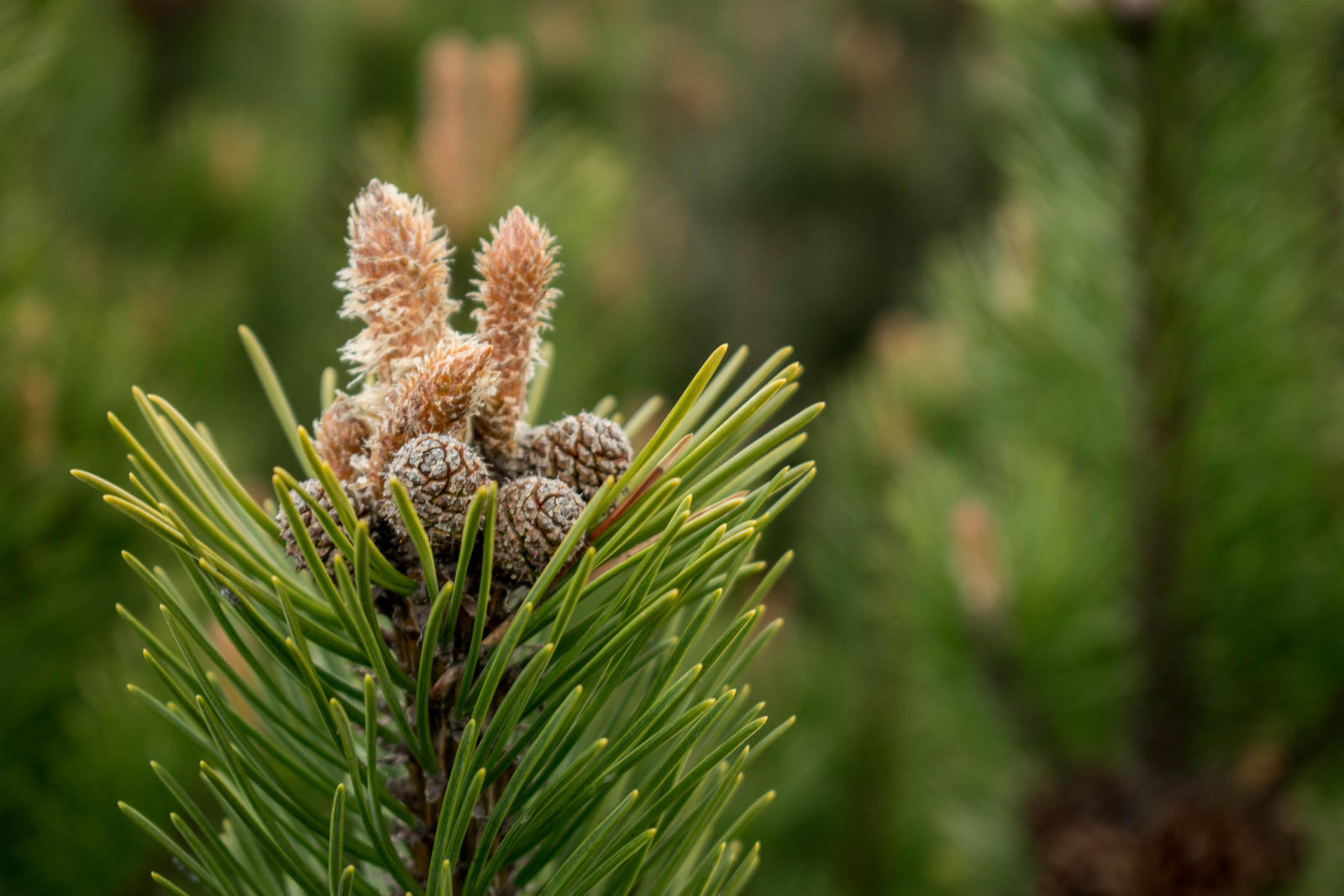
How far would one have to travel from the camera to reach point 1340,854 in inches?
21.1

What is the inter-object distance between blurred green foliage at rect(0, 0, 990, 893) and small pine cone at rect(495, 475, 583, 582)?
337 mm

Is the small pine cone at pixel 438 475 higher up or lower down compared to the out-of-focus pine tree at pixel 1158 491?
lower down

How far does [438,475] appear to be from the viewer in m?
0.20

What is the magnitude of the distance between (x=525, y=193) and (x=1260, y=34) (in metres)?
0.40

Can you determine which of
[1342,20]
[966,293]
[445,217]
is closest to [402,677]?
[445,217]

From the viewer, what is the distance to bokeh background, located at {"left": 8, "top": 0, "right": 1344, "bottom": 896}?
477 millimetres

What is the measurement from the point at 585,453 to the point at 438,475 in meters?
0.04

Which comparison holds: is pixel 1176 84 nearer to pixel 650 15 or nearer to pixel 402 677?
pixel 402 677

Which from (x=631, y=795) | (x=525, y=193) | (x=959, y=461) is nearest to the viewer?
(x=631, y=795)

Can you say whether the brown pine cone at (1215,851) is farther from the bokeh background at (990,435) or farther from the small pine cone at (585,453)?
the small pine cone at (585,453)

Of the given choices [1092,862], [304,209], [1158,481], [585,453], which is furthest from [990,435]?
[304,209]

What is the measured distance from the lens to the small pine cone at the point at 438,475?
0.20 metres

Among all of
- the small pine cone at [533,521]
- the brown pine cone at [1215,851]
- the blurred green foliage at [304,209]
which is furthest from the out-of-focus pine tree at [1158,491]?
the small pine cone at [533,521]

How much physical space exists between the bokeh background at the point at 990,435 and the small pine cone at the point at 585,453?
33cm
